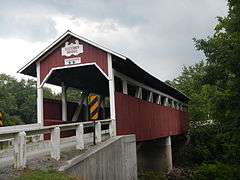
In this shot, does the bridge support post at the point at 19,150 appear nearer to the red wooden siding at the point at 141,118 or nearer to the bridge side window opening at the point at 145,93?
the red wooden siding at the point at 141,118

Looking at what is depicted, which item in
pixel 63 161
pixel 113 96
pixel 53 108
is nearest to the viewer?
pixel 63 161

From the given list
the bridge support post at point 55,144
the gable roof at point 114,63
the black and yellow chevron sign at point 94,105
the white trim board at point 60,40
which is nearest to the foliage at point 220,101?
the gable roof at point 114,63

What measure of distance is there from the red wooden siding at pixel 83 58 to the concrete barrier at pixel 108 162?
305 cm

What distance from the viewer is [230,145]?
2662cm

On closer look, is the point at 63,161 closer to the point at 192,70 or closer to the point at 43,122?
the point at 43,122

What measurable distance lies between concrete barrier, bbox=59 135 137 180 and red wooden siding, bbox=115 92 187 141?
937 millimetres

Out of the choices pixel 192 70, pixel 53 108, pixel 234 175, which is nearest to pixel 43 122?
pixel 53 108

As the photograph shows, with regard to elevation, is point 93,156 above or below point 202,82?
below

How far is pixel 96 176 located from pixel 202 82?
15809 millimetres

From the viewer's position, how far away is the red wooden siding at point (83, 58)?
51.3ft

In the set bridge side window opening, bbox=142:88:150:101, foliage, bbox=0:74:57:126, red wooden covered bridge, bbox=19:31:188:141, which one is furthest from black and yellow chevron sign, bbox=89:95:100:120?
foliage, bbox=0:74:57:126

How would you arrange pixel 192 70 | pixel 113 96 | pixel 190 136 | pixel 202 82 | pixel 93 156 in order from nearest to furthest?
pixel 93 156 < pixel 113 96 < pixel 202 82 < pixel 190 136 < pixel 192 70

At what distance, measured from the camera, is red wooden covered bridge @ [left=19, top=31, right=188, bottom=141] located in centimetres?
1561

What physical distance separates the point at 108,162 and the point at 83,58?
4.94 metres
